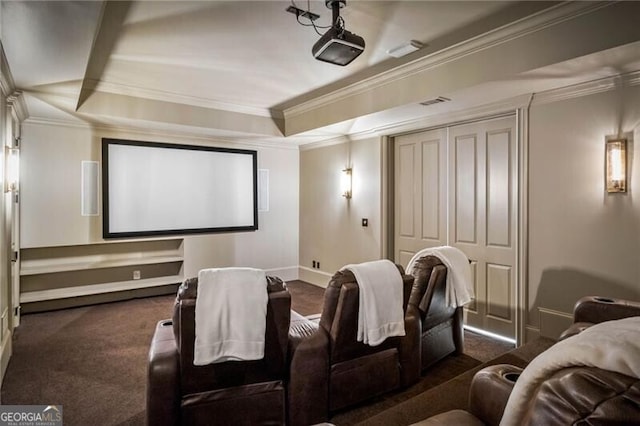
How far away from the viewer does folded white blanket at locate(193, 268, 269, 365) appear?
1880 millimetres

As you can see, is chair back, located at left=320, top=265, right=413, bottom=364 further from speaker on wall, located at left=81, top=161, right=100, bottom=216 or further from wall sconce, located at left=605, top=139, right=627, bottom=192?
speaker on wall, located at left=81, top=161, right=100, bottom=216

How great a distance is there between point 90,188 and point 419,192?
4.42 m

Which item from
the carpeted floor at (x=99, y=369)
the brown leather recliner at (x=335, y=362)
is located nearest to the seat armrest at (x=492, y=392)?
the carpeted floor at (x=99, y=369)

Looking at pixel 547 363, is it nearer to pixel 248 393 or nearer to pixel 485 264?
pixel 248 393

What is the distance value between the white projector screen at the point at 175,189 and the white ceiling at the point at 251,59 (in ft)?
1.74

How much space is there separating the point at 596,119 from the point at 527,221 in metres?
1.04

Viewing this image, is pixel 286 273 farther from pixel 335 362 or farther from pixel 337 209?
pixel 335 362

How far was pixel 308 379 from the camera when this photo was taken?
2191 millimetres

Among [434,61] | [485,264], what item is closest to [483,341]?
[485,264]

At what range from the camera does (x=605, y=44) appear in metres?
2.45

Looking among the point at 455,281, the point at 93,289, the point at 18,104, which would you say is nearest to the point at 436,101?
the point at 455,281

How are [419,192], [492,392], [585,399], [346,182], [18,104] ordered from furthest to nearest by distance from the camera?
[346,182], [419,192], [18,104], [492,392], [585,399]

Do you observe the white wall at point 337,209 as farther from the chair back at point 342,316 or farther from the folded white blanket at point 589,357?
the folded white blanket at point 589,357

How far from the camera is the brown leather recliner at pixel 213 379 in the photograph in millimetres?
1893
